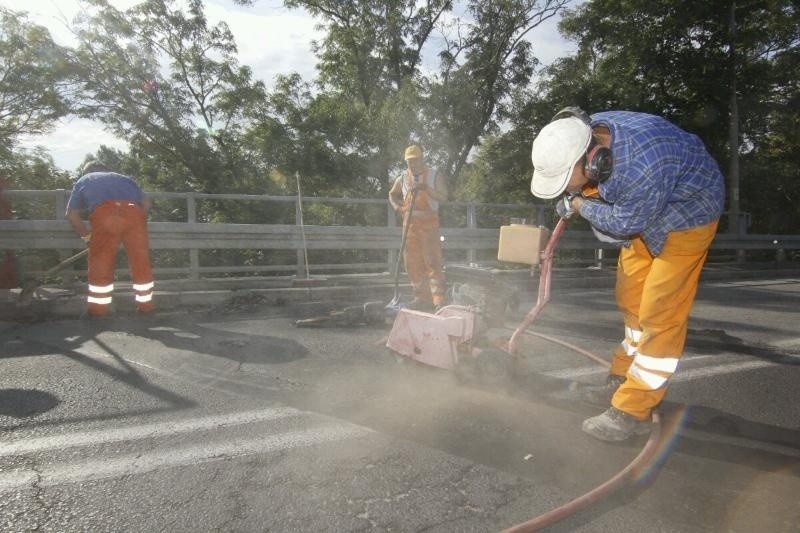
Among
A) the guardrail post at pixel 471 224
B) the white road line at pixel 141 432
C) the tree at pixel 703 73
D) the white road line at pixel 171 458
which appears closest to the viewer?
the white road line at pixel 171 458

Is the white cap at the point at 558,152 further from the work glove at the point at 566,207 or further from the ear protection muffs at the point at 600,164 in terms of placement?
the work glove at the point at 566,207

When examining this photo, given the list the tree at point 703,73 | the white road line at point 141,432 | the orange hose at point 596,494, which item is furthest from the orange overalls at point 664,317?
the tree at point 703,73

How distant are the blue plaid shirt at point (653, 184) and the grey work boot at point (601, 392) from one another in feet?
3.26

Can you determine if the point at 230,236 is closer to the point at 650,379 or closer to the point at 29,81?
the point at 650,379

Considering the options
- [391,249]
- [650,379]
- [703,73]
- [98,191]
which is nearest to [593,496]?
[650,379]

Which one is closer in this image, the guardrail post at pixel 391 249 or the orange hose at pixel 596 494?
the orange hose at pixel 596 494

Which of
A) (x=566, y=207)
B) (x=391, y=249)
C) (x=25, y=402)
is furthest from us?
(x=391, y=249)

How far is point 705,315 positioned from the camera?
632cm

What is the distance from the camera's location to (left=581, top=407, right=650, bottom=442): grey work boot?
2.67m

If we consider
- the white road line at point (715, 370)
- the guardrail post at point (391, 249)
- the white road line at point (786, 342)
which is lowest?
the white road line at point (715, 370)

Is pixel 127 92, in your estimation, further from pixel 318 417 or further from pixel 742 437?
pixel 742 437

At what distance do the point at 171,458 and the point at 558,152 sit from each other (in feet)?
7.76

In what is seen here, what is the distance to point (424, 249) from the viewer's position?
5723 mm

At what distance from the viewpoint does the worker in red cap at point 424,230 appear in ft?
18.4
